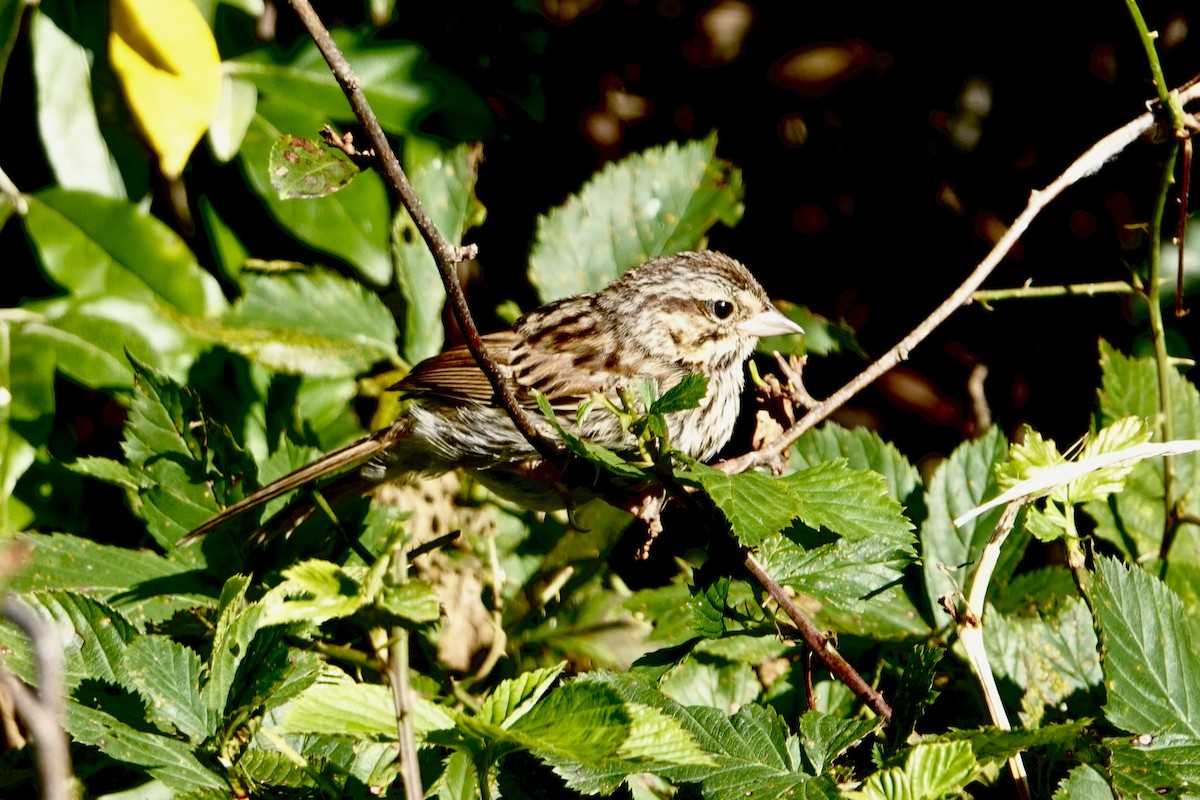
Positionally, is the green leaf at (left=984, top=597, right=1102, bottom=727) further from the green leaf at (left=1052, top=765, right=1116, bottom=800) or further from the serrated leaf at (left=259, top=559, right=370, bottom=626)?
the serrated leaf at (left=259, top=559, right=370, bottom=626)

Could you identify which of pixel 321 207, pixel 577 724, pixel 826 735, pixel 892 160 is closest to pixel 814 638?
pixel 826 735

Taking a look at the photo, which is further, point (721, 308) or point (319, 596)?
point (721, 308)

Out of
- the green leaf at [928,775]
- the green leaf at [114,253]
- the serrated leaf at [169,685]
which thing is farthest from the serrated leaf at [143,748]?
the green leaf at [114,253]

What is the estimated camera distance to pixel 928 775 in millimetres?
1431

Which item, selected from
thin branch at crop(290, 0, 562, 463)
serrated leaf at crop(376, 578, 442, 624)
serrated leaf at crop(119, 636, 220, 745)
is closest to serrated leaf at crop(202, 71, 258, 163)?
thin branch at crop(290, 0, 562, 463)

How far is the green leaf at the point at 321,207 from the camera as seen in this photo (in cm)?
264

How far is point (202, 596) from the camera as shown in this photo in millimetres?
2092

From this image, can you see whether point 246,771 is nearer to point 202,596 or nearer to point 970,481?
point 202,596

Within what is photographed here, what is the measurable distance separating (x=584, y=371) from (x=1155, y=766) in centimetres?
176

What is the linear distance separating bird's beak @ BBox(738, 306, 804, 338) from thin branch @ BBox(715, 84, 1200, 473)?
0.80 metres

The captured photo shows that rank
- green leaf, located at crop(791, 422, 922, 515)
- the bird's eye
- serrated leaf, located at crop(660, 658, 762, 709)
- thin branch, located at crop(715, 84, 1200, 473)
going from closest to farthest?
thin branch, located at crop(715, 84, 1200, 473) < serrated leaf, located at crop(660, 658, 762, 709) < green leaf, located at crop(791, 422, 922, 515) < the bird's eye

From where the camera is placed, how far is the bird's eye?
2.94 meters

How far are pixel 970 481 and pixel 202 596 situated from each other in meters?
1.39

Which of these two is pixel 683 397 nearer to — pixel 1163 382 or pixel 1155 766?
pixel 1155 766
